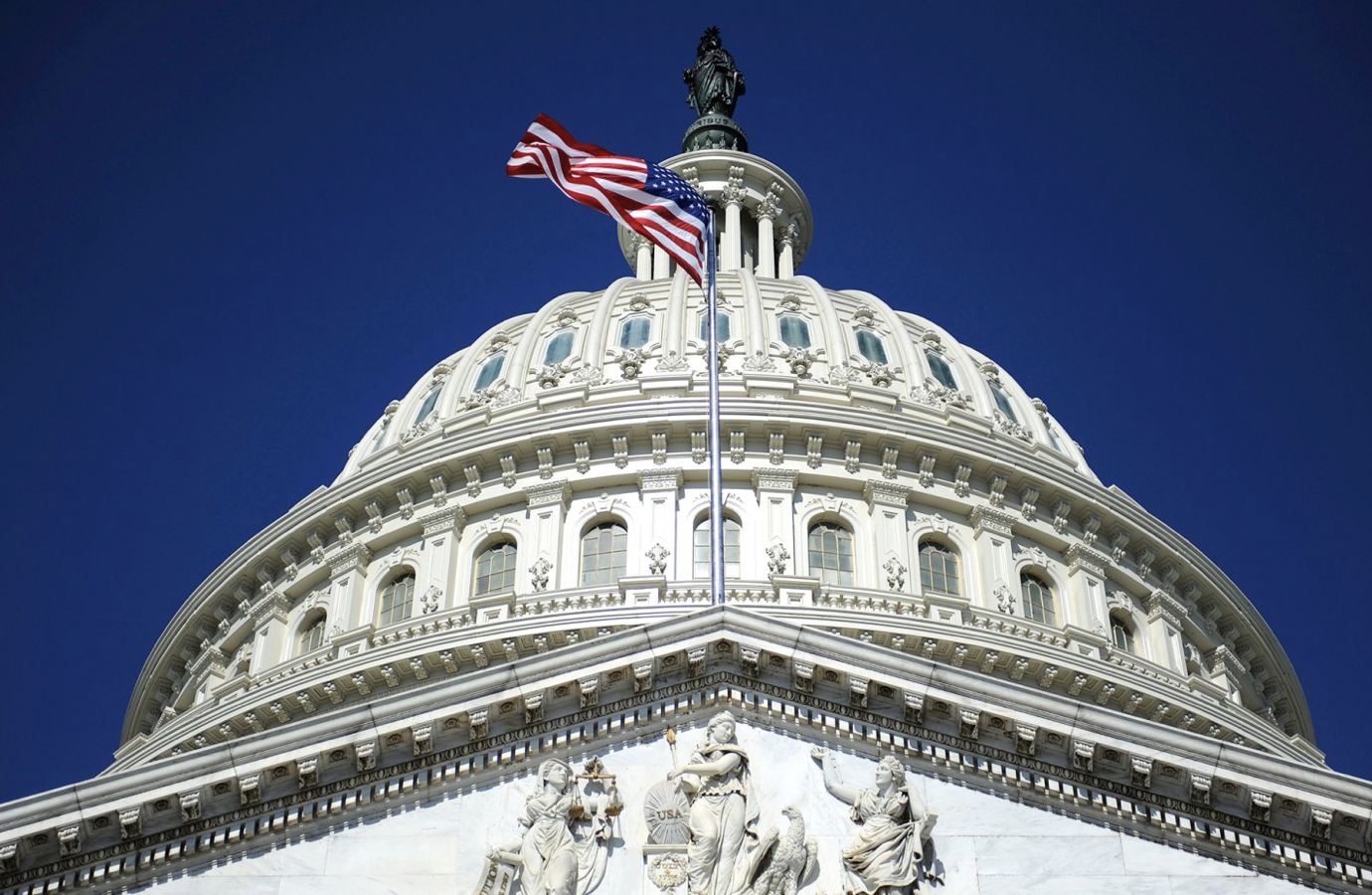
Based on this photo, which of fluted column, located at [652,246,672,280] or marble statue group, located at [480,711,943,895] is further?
fluted column, located at [652,246,672,280]

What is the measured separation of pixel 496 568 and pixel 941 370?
16567mm

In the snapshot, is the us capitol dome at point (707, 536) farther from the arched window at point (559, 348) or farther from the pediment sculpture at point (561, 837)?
the pediment sculpture at point (561, 837)

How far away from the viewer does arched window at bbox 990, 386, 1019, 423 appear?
67.8 meters

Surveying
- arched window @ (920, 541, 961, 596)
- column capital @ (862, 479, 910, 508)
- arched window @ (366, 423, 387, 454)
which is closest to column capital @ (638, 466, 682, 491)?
column capital @ (862, 479, 910, 508)

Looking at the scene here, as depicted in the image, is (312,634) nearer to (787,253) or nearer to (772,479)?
(772,479)

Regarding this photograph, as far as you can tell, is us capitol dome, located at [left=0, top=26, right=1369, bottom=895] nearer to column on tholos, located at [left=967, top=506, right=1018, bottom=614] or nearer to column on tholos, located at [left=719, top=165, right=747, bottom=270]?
column on tholos, located at [left=967, top=506, right=1018, bottom=614]

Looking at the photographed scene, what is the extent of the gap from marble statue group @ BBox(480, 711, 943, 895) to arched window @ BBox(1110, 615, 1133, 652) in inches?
1300

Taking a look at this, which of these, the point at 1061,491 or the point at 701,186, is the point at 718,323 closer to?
the point at 1061,491

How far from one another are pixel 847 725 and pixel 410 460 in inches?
1371

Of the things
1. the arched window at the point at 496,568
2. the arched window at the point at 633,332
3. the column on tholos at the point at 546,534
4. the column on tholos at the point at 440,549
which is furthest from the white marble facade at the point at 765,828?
the arched window at the point at 633,332

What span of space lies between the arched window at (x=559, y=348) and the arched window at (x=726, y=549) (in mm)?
10451

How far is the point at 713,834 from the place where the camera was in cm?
2697

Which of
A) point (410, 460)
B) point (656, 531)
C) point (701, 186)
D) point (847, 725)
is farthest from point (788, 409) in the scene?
point (847, 725)

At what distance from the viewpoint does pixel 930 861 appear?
2728cm
